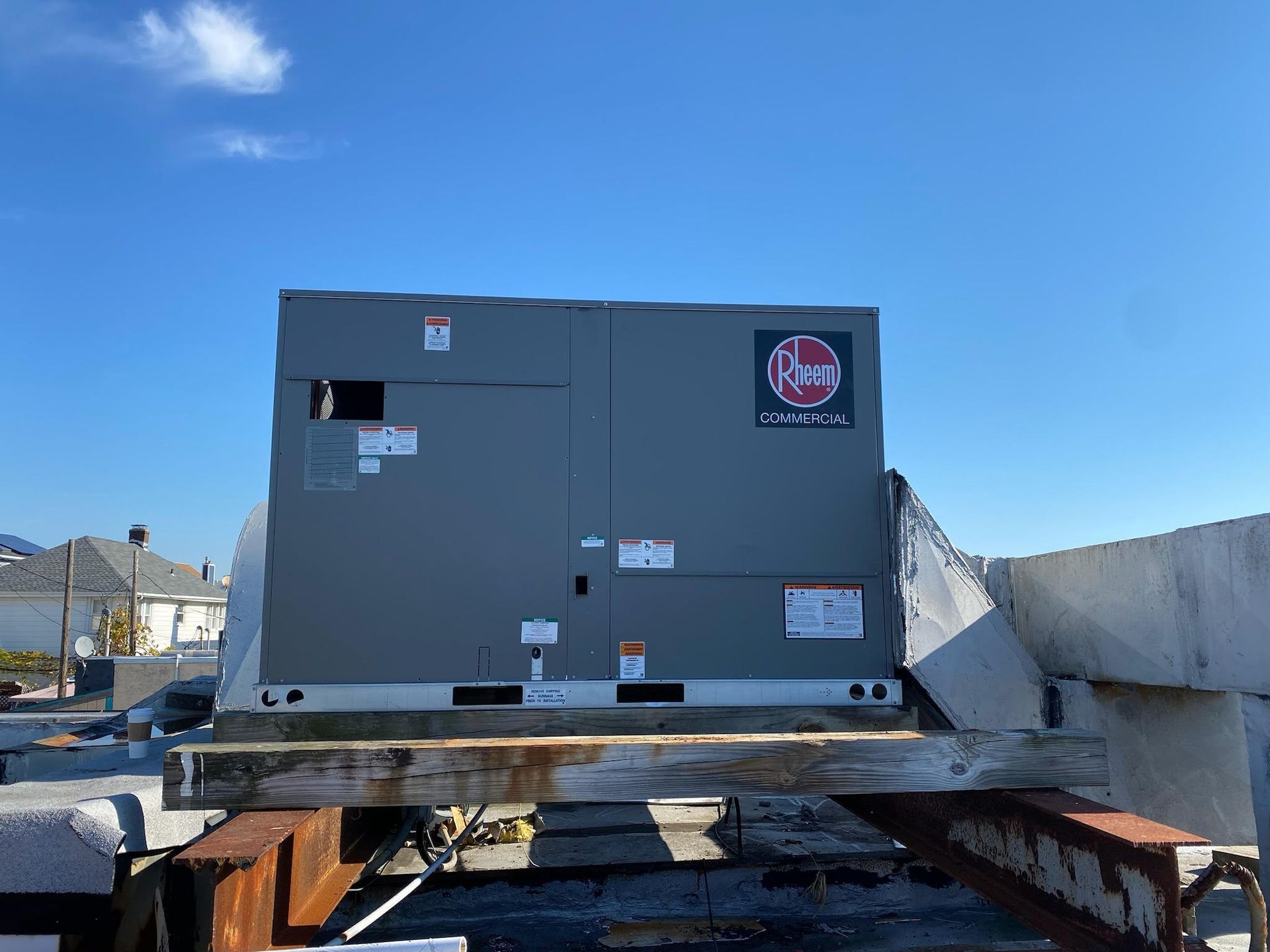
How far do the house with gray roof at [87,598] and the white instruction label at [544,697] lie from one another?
115 feet

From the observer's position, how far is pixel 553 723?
327 cm

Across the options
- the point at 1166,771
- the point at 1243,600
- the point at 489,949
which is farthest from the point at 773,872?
the point at 1243,600

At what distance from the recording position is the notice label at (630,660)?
339cm

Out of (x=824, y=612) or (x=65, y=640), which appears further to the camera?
(x=65, y=640)

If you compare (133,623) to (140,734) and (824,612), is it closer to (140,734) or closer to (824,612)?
(140,734)

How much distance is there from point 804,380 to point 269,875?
2.66 meters

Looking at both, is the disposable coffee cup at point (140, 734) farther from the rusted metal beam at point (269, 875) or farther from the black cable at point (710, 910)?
the black cable at point (710, 910)

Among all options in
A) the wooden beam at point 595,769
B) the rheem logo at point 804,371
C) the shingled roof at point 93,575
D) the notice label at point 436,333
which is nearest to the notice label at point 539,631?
the wooden beam at point 595,769

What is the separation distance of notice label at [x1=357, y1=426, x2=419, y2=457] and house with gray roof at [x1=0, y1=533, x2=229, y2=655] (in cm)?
3467

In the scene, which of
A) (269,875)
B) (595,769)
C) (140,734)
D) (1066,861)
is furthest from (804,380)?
(140,734)

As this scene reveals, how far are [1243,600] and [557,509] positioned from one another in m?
3.09

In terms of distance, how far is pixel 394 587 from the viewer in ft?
11.0

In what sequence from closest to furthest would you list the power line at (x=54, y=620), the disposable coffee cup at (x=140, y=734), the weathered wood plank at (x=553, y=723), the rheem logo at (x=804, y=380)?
1. the weathered wood plank at (x=553, y=723)
2. the rheem logo at (x=804, y=380)
3. the disposable coffee cup at (x=140, y=734)
4. the power line at (x=54, y=620)

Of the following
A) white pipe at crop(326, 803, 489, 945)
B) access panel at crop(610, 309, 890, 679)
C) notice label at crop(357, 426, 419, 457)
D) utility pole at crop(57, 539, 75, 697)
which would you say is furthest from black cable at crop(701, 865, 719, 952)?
utility pole at crop(57, 539, 75, 697)
